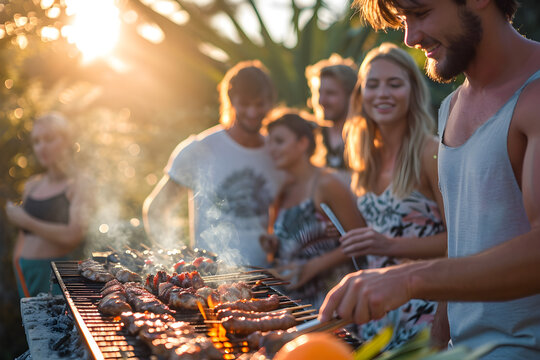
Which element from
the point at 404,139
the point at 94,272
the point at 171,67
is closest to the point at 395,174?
the point at 404,139

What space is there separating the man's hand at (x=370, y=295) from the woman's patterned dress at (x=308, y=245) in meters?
2.58

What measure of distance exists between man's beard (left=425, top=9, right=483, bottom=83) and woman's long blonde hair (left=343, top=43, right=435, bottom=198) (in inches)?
55.3

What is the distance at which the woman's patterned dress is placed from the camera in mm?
4418

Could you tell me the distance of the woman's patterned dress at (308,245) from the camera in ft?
14.5

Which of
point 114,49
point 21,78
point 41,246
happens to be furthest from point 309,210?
point 114,49

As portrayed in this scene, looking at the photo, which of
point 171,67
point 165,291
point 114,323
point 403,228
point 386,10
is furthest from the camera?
point 171,67

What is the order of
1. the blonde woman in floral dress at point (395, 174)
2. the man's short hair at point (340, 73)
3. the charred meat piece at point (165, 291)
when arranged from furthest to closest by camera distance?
the man's short hair at point (340, 73) → the blonde woman in floral dress at point (395, 174) → the charred meat piece at point (165, 291)

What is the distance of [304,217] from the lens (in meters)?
4.57

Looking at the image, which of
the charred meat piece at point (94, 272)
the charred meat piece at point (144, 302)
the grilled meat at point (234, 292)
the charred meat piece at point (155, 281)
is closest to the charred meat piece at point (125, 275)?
the charred meat piece at point (94, 272)

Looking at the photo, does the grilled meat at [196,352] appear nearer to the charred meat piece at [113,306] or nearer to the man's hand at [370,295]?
the man's hand at [370,295]

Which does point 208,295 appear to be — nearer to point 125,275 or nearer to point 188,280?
point 188,280

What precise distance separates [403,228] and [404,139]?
63 cm

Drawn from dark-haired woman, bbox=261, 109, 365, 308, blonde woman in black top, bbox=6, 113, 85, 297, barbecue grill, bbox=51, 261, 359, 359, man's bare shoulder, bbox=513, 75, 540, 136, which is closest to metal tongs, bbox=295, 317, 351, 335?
barbecue grill, bbox=51, 261, 359, 359

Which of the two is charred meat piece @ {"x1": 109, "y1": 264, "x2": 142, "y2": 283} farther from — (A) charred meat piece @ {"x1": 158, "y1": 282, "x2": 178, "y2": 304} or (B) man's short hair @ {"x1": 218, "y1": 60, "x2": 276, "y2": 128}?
(B) man's short hair @ {"x1": 218, "y1": 60, "x2": 276, "y2": 128}
